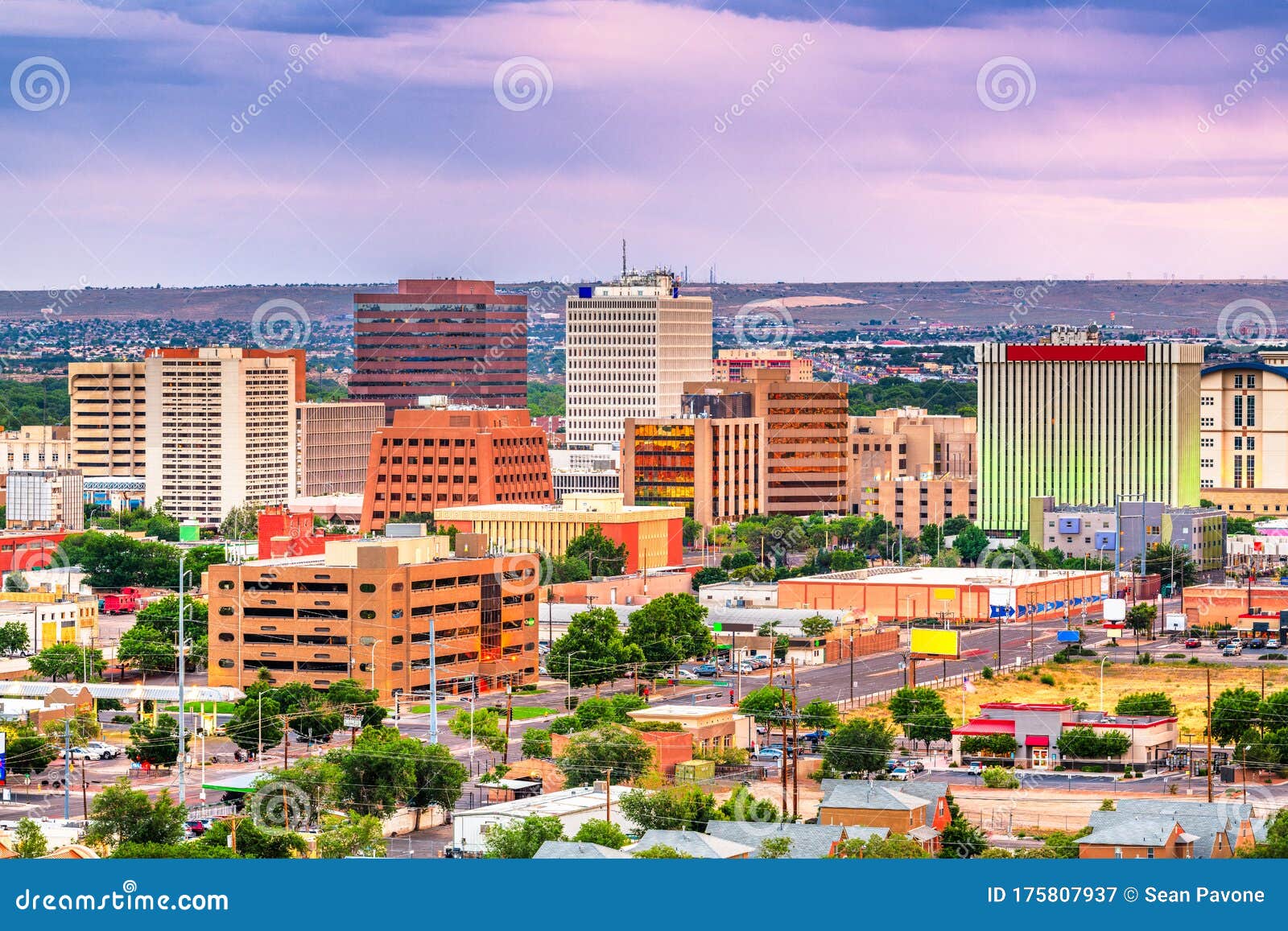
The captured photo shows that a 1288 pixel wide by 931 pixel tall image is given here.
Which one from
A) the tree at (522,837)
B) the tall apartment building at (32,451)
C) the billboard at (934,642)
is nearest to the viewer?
the tree at (522,837)

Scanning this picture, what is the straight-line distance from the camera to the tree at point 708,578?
61781 mm

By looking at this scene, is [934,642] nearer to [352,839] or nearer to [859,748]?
[859,748]

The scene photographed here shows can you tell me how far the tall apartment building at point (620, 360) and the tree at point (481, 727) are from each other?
68.8 meters

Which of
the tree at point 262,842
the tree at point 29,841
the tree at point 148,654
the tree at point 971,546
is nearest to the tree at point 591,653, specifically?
the tree at point 148,654

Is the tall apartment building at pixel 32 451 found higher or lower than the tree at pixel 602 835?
higher

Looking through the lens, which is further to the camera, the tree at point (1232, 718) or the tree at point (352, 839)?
the tree at point (1232, 718)

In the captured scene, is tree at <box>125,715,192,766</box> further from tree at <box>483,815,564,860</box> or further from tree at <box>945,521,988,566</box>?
tree at <box>945,521,988,566</box>

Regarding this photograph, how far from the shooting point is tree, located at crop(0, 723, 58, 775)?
34.1 m

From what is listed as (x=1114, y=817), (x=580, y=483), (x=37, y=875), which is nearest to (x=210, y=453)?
(x=580, y=483)

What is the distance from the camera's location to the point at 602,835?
79.0 feet

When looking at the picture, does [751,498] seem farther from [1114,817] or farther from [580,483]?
[1114,817]

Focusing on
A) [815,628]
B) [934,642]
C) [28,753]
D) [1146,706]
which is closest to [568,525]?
[815,628]

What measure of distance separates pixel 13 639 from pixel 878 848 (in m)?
29.3

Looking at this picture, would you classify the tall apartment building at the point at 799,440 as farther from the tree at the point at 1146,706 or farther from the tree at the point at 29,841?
the tree at the point at 29,841
